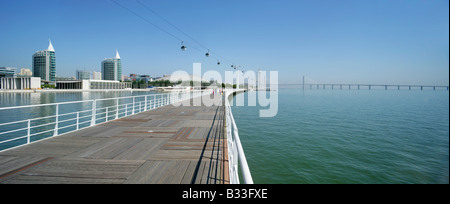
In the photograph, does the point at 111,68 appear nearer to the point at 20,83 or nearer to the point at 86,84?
the point at 86,84

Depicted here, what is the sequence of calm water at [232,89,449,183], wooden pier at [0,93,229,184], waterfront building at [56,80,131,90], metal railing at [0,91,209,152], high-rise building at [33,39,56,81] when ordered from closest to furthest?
wooden pier at [0,93,229,184] < metal railing at [0,91,209,152] < calm water at [232,89,449,183] < waterfront building at [56,80,131,90] < high-rise building at [33,39,56,81]

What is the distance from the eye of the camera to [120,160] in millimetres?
3949

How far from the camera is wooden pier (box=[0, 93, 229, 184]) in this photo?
317 cm

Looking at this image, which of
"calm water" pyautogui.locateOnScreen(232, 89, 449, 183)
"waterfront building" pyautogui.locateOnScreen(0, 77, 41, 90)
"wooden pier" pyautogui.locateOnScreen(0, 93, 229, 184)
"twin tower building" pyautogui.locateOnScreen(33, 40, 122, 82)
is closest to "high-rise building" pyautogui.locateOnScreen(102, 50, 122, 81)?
"twin tower building" pyautogui.locateOnScreen(33, 40, 122, 82)

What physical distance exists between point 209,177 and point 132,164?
4.74 feet

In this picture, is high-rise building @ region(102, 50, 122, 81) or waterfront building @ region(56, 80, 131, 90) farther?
high-rise building @ region(102, 50, 122, 81)

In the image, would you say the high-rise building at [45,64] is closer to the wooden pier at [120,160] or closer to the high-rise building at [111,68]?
the high-rise building at [111,68]

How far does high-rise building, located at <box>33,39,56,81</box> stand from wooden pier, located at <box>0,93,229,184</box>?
171751mm

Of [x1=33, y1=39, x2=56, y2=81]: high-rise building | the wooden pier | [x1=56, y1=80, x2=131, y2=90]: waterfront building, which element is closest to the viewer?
the wooden pier

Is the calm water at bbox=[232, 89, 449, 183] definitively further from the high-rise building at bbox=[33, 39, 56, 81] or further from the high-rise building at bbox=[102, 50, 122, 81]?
Result: the high-rise building at bbox=[102, 50, 122, 81]

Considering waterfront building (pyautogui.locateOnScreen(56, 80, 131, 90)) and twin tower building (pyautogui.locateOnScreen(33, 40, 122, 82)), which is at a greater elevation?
twin tower building (pyautogui.locateOnScreen(33, 40, 122, 82))
